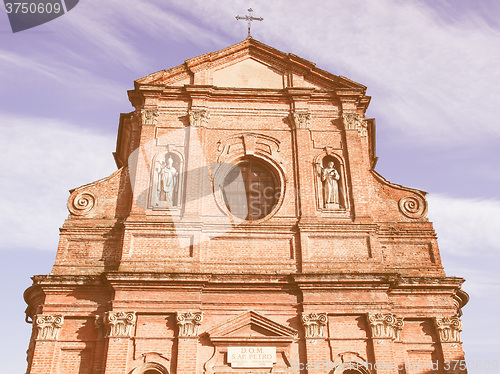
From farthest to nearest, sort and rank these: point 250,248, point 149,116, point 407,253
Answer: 1. point 149,116
2. point 407,253
3. point 250,248

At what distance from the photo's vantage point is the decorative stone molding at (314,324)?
36.8 feet

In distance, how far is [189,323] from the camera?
11148 mm

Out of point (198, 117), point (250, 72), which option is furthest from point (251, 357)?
point (250, 72)

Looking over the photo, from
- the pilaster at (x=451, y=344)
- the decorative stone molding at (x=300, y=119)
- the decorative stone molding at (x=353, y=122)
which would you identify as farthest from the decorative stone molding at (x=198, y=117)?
the pilaster at (x=451, y=344)

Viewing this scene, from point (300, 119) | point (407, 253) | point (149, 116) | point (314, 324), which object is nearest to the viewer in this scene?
point (314, 324)

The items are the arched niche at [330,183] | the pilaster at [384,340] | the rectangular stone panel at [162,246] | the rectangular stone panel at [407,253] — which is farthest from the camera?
the arched niche at [330,183]

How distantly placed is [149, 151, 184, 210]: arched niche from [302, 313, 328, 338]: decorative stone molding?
13.6ft

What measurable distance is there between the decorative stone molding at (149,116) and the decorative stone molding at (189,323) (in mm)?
5343

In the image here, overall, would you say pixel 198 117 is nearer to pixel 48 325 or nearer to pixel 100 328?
pixel 100 328

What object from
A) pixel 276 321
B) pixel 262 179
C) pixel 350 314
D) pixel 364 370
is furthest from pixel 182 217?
pixel 364 370

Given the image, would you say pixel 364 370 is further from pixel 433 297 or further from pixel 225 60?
pixel 225 60

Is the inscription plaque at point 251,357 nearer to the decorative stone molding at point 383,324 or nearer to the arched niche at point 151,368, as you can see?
the arched niche at point 151,368

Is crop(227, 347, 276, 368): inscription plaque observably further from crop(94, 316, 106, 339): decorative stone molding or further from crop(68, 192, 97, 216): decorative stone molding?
crop(68, 192, 97, 216): decorative stone molding

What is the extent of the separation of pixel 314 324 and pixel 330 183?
3.78 metres
